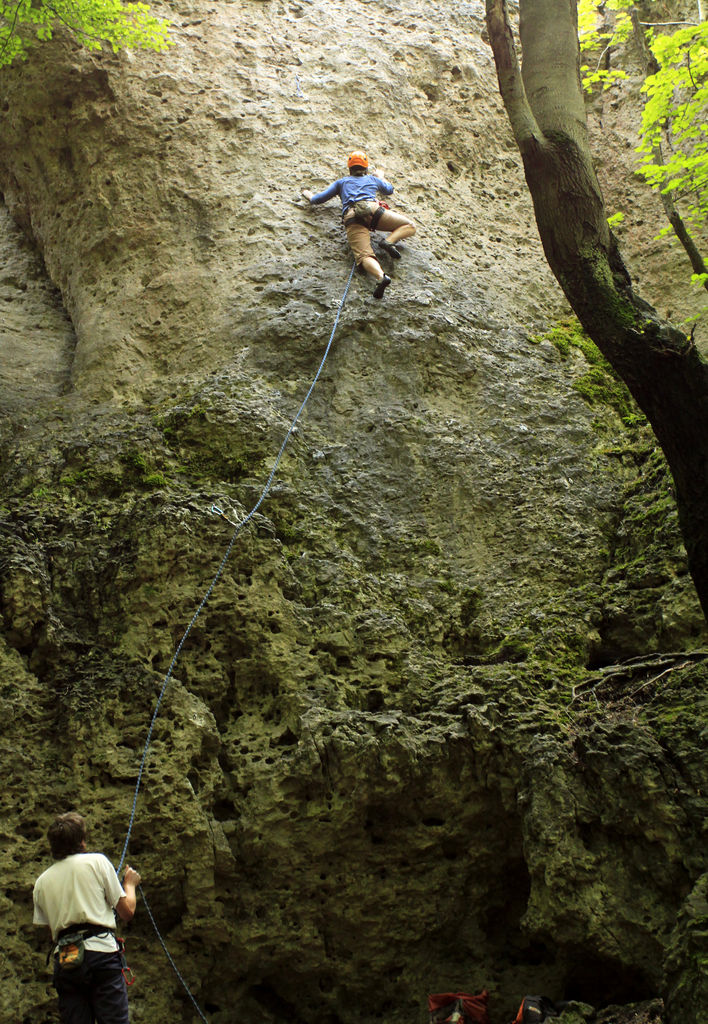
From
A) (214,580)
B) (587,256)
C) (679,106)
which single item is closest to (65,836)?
(214,580)

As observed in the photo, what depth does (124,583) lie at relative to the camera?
5750 mm

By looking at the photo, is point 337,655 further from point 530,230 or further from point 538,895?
point 530,230

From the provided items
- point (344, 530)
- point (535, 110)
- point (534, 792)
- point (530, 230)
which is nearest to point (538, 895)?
point (534, 792)

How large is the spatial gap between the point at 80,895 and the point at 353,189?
6518 mm

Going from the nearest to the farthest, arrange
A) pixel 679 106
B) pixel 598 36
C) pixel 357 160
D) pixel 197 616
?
pixel 197 616, pixel 679 106, pixel 357 160, pixel 598 36

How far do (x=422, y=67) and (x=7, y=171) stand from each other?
15.6 ft

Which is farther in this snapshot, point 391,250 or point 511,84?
point 391,250

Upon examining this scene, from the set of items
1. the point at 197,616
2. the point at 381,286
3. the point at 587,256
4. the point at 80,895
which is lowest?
the point at 80,895

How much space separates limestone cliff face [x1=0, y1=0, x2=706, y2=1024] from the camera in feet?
16.7

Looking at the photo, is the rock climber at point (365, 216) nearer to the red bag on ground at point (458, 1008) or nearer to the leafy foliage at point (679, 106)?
the leafy foliage at point (679, 106)

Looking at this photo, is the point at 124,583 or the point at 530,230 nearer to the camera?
the point at 124,583

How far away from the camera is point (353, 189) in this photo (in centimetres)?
834

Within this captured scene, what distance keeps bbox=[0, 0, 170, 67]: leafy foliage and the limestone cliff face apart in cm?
22

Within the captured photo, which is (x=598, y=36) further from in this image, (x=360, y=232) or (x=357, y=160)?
(x=360, y=232)
